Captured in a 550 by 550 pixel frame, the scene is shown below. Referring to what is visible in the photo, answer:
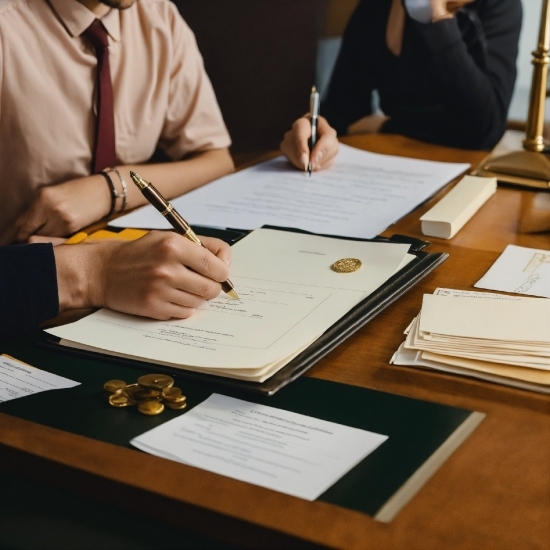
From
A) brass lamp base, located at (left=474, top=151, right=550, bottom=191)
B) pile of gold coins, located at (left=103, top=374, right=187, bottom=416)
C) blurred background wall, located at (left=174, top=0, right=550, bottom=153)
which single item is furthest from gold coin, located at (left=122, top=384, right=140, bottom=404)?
blurred background wall, located at (left=174, top=0, right=550, bottom=153)

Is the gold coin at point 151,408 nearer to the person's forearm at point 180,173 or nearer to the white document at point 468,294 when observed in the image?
the white document at point 468,294

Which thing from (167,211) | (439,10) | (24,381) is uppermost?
(439,10)

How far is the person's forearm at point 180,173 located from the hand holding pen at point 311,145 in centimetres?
19

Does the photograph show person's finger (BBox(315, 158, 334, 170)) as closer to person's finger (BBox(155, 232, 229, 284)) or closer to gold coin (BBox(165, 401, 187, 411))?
person's finger (BBox(155, 232, 229, 284))

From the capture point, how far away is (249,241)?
1.15m

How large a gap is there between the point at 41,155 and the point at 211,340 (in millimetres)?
849

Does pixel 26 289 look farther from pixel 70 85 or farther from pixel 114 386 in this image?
pixel 70 85

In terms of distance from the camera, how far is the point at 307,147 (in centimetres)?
159

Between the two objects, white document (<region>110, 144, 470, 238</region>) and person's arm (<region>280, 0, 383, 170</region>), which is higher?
person's arm (<region>280, 0, 383, 170</region>)

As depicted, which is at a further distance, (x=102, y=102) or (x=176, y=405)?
(x=102, y=102)

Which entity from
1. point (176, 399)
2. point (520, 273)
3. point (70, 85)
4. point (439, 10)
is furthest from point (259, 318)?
point (439, 10)

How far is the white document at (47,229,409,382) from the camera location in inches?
32.1

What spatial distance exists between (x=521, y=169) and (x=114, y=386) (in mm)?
1021

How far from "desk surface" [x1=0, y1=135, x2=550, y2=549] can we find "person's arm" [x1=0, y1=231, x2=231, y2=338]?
196 millimetres
